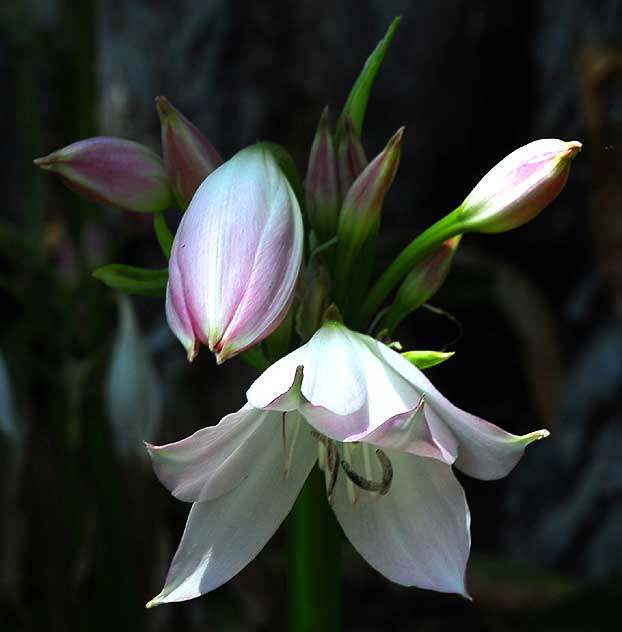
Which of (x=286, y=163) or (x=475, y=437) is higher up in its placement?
(x=286, y=163)

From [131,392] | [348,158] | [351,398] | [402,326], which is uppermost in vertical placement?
[348,158]

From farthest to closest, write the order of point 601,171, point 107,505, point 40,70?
1. point 40,70
2. point 601,171
3. point 107,505

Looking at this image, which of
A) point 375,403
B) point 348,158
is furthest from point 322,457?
point 348,158

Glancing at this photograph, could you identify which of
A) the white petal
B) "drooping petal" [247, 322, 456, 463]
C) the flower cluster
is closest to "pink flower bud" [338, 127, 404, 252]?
the flower cluster

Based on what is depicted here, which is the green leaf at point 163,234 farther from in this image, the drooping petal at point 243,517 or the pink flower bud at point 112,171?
the drooping petal at point 243,517

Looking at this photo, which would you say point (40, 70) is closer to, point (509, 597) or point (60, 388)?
point (60, 388)

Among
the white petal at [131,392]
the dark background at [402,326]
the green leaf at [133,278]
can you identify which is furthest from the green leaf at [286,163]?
the dark background at [402,326]

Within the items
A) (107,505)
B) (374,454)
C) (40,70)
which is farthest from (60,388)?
(40,70)

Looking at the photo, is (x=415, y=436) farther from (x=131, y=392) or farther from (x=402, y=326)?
(x=402, y=326)

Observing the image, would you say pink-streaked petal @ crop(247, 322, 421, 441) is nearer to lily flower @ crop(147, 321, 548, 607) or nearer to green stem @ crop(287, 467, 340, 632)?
lily flower @ crop(147, 321, 548, 607)
